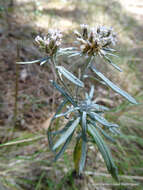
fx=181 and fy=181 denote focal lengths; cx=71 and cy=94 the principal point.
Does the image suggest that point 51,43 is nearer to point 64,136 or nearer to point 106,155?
point 64,136

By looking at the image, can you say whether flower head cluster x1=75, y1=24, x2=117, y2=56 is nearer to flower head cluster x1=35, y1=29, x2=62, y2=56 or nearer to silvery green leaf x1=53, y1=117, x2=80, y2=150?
flower head cluster x1=35, y1=29, x2=62, y2=56

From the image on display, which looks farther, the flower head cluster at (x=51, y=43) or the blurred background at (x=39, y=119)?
the blurred background at (x=39, y=119)

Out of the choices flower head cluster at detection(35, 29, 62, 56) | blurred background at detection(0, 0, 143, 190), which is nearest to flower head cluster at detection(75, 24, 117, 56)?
flower head cluster at detection(35, 29, 62, 56)

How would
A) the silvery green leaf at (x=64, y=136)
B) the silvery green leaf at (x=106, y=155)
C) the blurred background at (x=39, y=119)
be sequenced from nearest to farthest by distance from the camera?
the silvery green leaf at (x=64, y=136) → the silvery green leaf at (x=106, y=155) → the blurred background at (x=39, y=119)

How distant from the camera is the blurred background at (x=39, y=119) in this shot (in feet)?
5.02

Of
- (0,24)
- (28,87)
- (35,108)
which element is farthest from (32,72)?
(0,24)

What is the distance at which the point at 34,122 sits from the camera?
1967 mm

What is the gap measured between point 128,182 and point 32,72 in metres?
1.67

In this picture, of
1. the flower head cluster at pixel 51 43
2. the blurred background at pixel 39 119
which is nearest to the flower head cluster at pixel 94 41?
the flower head cluster at pixel 51 43

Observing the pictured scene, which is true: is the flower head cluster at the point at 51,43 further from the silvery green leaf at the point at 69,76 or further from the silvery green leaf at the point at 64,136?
the silvery green leaf at the point at 64,136

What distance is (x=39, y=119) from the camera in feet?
6.59

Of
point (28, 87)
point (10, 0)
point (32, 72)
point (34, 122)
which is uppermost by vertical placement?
point (10, 0)

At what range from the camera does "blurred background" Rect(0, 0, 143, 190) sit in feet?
5.02

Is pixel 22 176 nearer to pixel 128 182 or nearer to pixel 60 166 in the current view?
pixel 60 166
